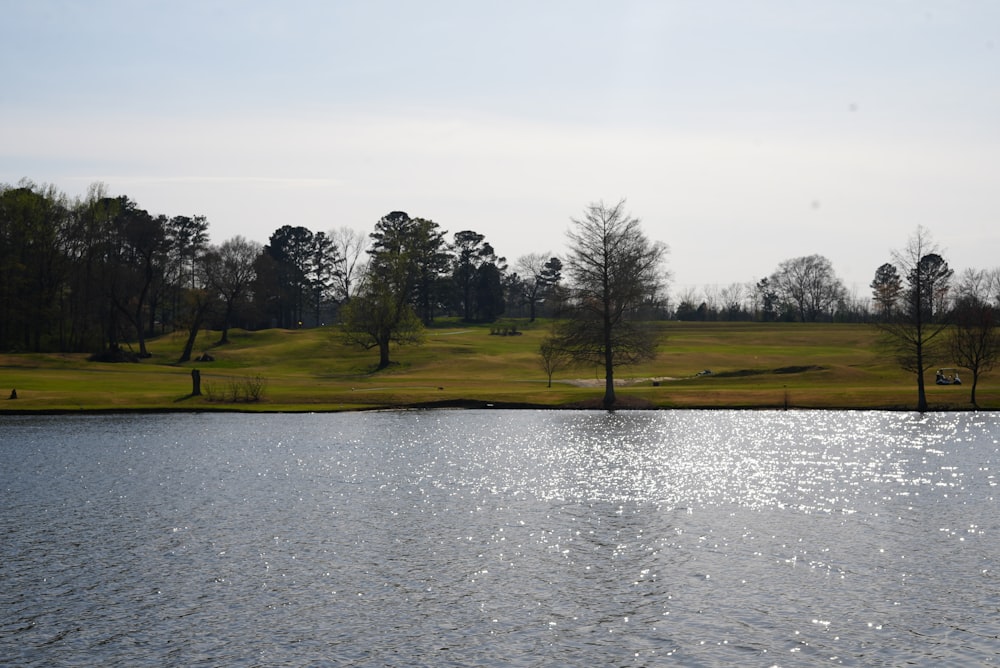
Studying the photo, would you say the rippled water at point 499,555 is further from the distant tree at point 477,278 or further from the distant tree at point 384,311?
the distant tree at point 477,278

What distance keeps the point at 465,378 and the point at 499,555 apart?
71.4 m

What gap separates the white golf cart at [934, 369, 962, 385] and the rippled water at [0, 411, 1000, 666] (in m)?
35.7

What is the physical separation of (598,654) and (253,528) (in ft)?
45.9

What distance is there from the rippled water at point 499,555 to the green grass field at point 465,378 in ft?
77.8


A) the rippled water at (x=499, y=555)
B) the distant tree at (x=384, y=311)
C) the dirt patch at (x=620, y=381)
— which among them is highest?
the distant tree at (x=384, y=311)

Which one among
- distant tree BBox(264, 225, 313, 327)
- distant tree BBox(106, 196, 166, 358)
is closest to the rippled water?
distant tree BBox(106, 196, 166, 358)

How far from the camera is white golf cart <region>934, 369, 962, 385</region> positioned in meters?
80.2

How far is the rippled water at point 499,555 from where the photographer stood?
1822 cm

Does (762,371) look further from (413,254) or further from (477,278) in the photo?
(477,278)

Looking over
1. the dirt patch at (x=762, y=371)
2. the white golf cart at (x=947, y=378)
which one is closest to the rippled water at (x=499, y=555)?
the white golf cart at (x=947, y=378)

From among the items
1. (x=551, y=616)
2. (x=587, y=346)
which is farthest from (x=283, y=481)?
(x=587, y=346)

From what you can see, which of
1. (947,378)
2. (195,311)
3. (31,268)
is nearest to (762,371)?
(947,378)

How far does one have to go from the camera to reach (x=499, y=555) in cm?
2497

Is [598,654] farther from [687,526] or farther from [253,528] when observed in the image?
[253,528]
